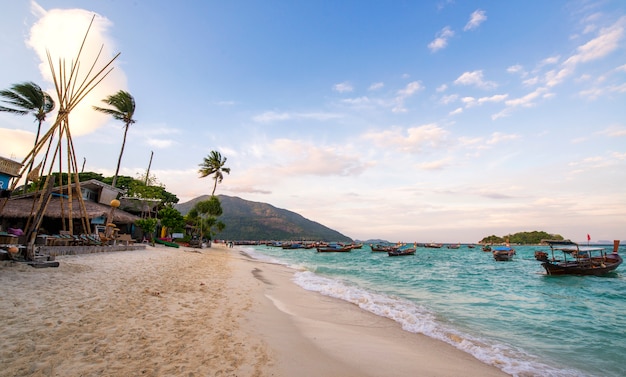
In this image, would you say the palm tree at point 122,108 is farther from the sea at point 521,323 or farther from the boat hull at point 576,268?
the boat hull at point 576,268

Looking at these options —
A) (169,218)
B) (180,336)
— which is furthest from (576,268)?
(169,218)

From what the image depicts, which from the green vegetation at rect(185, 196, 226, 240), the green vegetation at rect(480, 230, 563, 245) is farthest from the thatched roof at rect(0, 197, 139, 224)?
the green vegetation at rect(480, 230, 563, 245)

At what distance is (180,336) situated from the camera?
16.0ft

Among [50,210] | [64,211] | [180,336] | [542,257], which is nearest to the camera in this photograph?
[180,336]

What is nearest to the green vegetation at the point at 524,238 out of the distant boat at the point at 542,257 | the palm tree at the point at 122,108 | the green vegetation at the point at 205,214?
the distant boat at the point at 542,257

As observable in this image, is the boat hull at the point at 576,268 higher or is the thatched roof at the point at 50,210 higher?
the thatched roof at the point at 50,210

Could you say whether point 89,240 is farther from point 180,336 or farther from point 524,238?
point 524,238

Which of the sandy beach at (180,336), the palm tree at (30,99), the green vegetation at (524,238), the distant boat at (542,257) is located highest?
the palm tree at (30,99)

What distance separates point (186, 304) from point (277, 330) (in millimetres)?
2544

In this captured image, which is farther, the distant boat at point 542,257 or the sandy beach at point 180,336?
the distant boat at point 542,257

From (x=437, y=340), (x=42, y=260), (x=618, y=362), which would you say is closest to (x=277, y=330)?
(x=437, y=340)

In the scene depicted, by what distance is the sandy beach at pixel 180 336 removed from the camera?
3.79m

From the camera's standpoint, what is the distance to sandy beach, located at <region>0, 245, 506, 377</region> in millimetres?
3789

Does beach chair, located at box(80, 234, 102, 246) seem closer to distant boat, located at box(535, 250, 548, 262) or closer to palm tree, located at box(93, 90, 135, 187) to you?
palm tree, located at box(93, 90, 135, 187)
